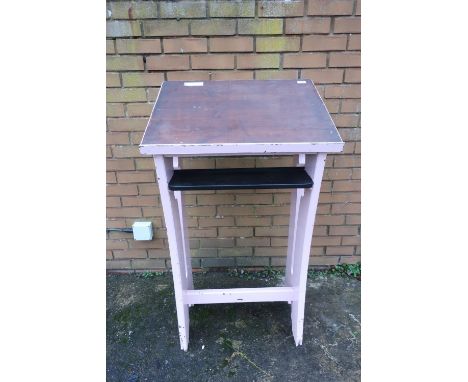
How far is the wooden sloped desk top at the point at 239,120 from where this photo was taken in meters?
1.32

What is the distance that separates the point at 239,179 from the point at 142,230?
1.19 metres

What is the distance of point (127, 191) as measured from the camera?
2322 millimetres

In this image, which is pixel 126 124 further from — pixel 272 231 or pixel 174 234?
pixel 272 231

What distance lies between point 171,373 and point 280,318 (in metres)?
0.77

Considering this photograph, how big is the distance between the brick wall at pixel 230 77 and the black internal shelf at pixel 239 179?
2.18ft

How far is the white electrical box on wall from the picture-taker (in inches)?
93.4

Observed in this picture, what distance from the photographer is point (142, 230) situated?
238 centimetres

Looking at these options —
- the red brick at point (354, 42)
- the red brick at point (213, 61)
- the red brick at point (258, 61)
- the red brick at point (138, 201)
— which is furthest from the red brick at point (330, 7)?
the red brick at point (138, 201)

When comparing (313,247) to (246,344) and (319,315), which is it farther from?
(246,344)

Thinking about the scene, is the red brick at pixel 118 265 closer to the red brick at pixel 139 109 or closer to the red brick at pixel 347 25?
the red brick at pixel 139 109

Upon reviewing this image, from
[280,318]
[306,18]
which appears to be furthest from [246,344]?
[306,18]

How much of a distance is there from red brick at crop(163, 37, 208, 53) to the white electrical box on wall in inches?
47.8

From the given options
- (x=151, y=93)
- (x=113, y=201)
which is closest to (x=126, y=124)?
(x=151, y=93)

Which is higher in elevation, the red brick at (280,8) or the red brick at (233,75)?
the red brick at (280,8)
